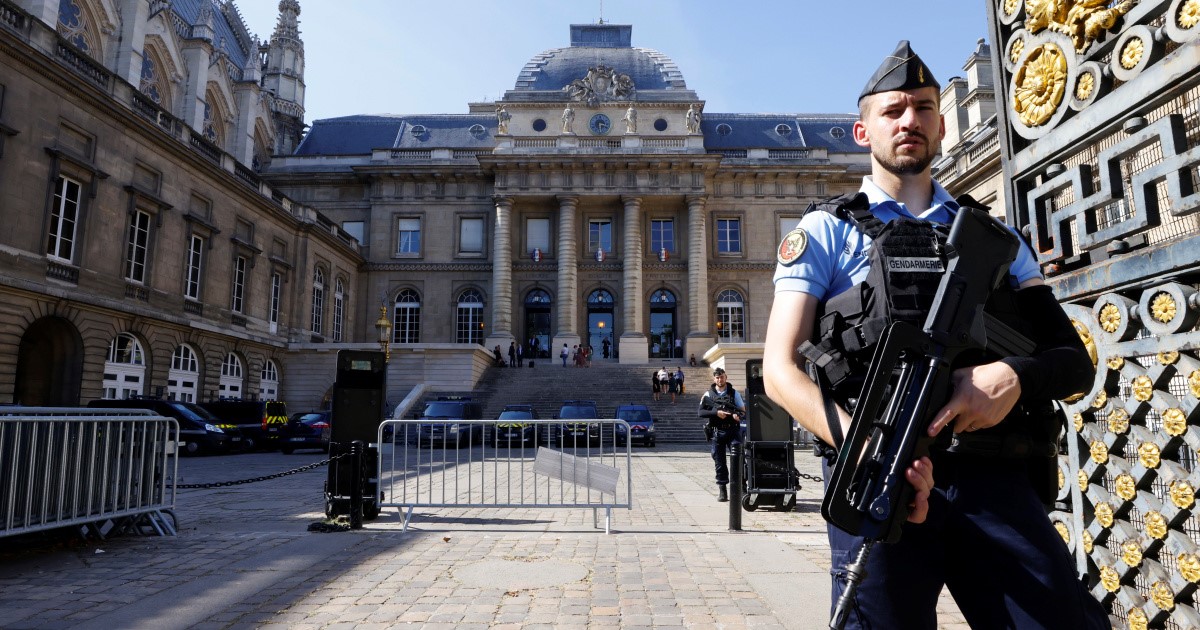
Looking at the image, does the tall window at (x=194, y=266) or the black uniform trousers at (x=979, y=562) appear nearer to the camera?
the black uniform trousers at (x=979, y=562)

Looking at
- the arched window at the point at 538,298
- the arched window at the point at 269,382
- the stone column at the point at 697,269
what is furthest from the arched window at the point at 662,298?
the arched window at the point at 269,382

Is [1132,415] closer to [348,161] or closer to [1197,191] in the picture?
[1197,191]

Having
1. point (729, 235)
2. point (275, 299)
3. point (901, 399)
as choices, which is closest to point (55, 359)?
point (275, 299)

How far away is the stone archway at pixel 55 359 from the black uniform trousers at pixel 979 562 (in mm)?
25108

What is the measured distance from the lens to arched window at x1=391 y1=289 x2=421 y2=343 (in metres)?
42.1

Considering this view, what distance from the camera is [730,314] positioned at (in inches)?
1642

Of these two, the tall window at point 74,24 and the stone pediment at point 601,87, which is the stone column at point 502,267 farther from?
the tall window at point 74,24

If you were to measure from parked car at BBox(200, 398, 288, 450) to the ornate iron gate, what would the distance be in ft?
74.4

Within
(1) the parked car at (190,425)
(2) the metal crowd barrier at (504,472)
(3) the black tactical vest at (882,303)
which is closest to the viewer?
(3) the black tactical vest at (882,303)

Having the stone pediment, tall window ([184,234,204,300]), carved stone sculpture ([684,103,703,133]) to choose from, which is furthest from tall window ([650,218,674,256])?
tall window ([184,234,204,300])

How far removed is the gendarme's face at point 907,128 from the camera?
2191 mm

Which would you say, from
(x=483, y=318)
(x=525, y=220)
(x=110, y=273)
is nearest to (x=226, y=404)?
(x=110, y=273)

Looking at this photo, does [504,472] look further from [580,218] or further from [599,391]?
[580,218]

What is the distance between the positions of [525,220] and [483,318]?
624 centimetres
